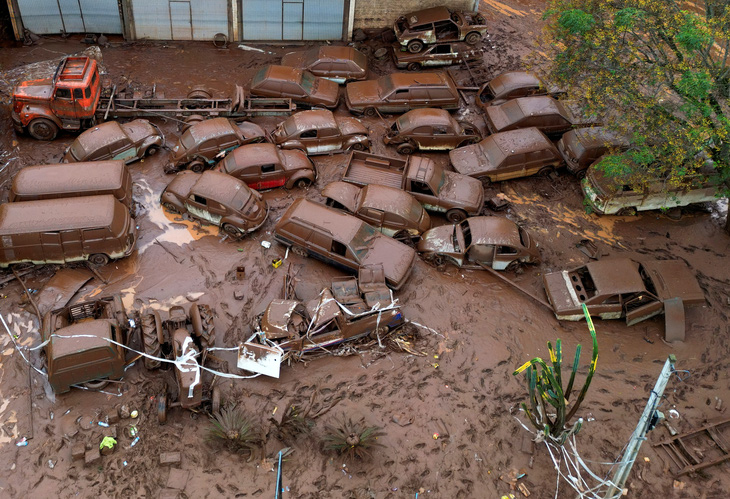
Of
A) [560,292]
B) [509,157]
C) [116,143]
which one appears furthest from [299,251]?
[509,157]

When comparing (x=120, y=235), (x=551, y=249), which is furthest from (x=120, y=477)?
(x=551, y=249)

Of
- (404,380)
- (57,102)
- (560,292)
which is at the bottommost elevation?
(404,380)

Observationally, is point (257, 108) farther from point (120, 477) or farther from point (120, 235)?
point (120, 477)

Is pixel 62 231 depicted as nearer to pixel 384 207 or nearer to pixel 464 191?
pixel 384 207

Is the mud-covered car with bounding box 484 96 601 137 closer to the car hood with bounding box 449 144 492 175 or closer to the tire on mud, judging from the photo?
the car hood with bounding box 449 144 492 175

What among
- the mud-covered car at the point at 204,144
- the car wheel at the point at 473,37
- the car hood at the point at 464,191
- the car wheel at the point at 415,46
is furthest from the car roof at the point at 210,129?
the car wheel at the point at 473,37
